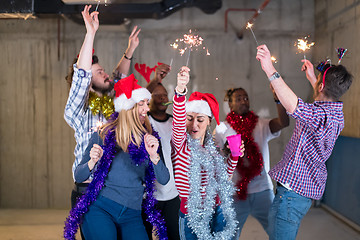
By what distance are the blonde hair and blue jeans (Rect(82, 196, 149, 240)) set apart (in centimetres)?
33

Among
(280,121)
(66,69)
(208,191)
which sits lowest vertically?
(208,191)

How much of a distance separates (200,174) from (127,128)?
1.66 ft

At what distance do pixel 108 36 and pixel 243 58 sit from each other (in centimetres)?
198

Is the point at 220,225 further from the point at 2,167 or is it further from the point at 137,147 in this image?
the point at 2,167

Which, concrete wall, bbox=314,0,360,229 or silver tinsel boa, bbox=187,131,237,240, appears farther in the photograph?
concrete wall, bbox=314,0,360,229

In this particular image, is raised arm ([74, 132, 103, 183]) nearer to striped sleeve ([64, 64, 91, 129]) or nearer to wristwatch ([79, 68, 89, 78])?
striped sleeve ([64, 64, 91, 129])

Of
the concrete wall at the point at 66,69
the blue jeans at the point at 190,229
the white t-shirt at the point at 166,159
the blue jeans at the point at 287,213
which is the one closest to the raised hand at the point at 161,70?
the white t-shirt at the point at 166,159

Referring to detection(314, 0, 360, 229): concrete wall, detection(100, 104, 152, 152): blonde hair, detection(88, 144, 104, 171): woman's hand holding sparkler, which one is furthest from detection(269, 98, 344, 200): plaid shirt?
detection(314, 0, 360, 229): concrete wall

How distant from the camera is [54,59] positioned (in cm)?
534

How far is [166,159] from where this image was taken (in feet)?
8.30

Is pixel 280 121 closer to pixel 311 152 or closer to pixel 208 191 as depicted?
pixel 311 152

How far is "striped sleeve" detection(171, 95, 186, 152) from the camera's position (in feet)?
6.55

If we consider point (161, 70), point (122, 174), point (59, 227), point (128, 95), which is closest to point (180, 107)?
point (128, 95)

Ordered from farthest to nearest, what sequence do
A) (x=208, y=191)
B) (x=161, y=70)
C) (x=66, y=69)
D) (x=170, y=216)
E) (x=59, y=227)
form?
(x=66, y=69) < (x=59, y=227) < (x=161, y=70) < (x=170, y=216) < (x=208, y=191)
